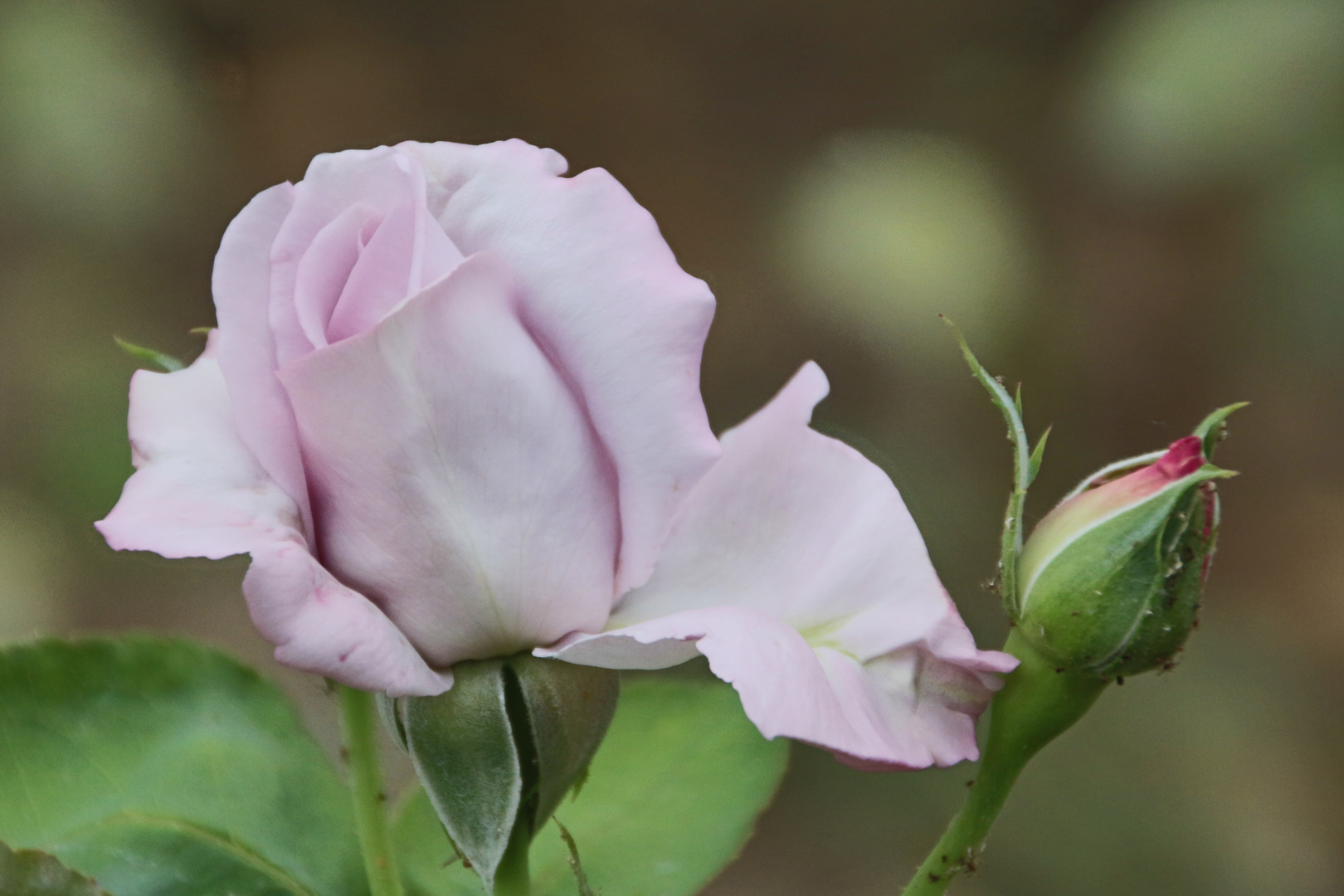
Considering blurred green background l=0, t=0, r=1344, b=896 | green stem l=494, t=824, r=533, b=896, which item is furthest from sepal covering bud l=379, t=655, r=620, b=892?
blurred green background l=0, t=0, r=1344, b=896

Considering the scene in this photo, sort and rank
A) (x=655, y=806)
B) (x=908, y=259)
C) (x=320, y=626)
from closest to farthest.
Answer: (x=320, y=626) → (x=655, y=806) → (x=908, y=259)

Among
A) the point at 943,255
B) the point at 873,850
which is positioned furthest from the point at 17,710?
the point at 873,850

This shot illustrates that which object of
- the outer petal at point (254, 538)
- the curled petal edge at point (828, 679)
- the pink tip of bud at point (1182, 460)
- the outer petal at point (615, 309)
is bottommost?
the curled petal edge at point (828, 679)

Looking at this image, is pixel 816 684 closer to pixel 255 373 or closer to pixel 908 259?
pixel 255 373

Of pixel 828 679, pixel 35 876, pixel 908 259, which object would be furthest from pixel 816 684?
pixel 908 259

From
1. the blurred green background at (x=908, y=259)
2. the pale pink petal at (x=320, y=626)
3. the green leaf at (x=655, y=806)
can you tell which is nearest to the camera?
the pale pink petal at (x=320, y=626)

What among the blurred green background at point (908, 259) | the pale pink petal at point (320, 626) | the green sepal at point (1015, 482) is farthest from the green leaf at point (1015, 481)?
the blurred green background at point (908, 259)

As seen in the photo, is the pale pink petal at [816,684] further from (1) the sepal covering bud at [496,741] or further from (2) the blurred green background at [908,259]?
(2) the blurred green background at [908,259]
